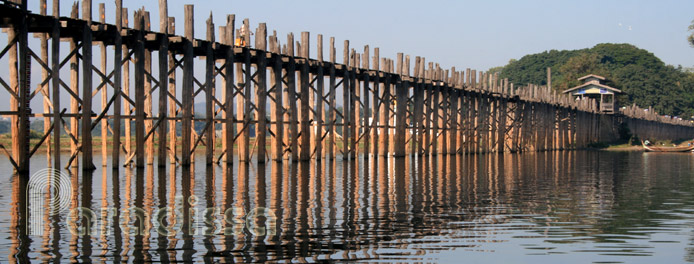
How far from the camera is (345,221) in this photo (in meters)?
14.2

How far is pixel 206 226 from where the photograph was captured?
43.1 ft

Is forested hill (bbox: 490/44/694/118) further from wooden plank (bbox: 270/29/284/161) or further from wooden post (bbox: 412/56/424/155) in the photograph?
wooden plank (bbox: 270/29/284/161)

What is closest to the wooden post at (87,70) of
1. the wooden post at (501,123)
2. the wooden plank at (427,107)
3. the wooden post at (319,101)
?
the wooden post at (319,101)

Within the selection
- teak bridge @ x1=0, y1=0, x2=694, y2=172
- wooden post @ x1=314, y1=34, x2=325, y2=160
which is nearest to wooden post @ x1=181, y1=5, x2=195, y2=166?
teak bridge @ x1=0, y1=0, x2=694, y2=172

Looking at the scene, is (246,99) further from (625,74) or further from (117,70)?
(625,74)

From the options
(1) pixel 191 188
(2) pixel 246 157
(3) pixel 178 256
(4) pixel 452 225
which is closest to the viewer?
(3) pixel 178 256

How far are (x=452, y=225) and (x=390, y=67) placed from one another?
28.4 meters

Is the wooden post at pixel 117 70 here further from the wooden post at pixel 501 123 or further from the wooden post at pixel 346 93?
the wooden post at pixel 501 123

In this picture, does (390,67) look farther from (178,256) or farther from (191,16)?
(178,256)

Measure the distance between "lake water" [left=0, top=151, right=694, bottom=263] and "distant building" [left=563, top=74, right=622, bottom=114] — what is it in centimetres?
5925

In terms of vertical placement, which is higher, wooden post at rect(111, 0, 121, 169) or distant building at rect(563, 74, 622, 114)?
distant building at rect(563, 74, 622, 114)

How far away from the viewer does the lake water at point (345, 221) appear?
11023 mm

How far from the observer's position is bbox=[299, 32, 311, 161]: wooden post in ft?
112

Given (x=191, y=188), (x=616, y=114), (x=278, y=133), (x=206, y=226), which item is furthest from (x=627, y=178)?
(x=616, y=114)
